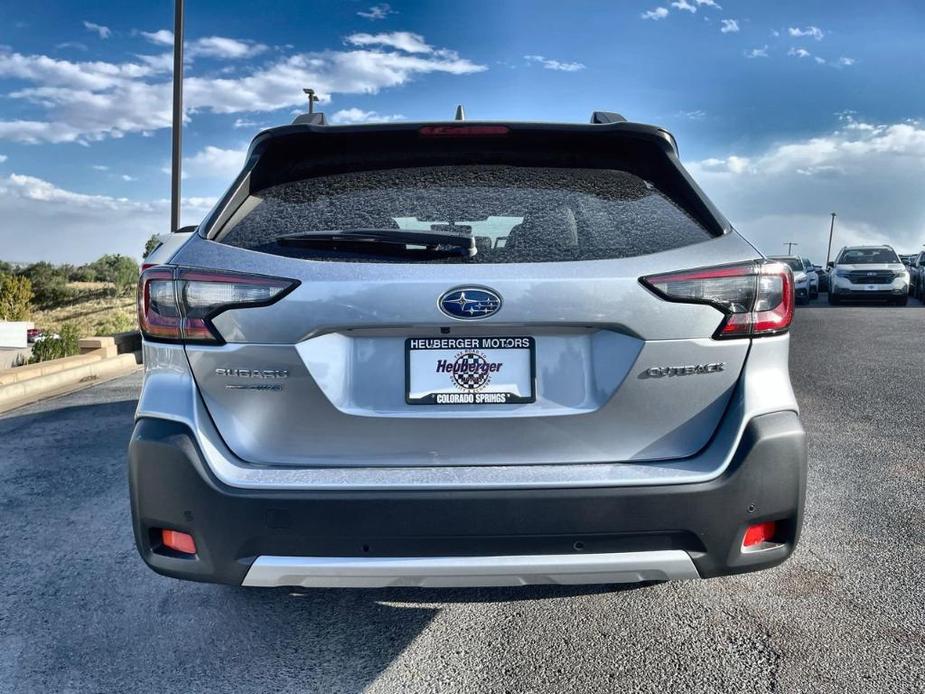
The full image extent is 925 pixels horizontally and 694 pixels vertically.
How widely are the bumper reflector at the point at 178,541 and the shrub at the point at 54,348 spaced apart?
34.3ft

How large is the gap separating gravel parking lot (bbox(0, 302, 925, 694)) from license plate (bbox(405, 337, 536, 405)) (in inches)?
40.0

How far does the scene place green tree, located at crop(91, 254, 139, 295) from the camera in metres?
60.6

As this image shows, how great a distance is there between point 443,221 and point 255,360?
0.72m

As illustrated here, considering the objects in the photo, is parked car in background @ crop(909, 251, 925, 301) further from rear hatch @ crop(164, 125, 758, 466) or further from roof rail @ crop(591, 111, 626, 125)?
rear hatch @ crop(164, 125, 758, 466)

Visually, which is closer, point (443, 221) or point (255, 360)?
point (255, 360)

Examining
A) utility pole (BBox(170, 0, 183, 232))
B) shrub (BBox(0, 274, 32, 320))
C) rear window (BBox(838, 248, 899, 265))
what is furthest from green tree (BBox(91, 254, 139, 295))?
rear window (BBox(838, 248, 899, 265))

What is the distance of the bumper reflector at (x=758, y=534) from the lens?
2.26 meters

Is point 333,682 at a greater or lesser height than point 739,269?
lesser

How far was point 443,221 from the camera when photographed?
7.77 ft

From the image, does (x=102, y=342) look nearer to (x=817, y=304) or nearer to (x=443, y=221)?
(x=443, y=221)

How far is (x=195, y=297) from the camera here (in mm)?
2229

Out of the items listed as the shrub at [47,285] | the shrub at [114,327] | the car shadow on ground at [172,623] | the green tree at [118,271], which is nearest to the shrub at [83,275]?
the green tree at [118,271]

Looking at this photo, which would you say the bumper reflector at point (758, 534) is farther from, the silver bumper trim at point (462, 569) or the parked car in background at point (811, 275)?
the parked car in background at point (811, 275)

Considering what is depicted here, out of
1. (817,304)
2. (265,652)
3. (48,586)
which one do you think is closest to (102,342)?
(48,586)
